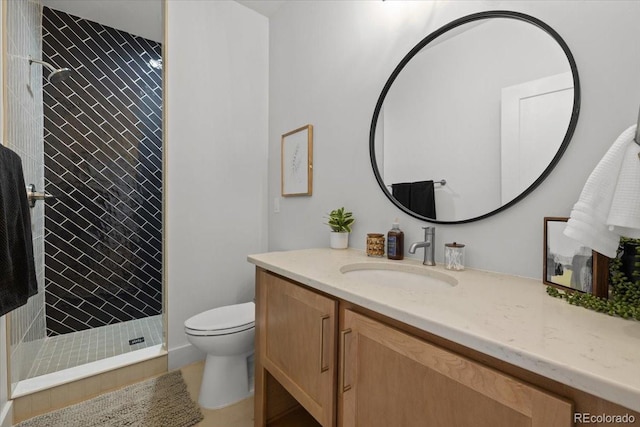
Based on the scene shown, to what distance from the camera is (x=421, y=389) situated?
0.63m

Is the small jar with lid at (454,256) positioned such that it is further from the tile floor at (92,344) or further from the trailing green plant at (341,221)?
the tile floor at (92,344)

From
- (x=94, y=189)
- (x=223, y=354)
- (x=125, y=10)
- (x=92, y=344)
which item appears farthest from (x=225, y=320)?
(x=125, y=10)

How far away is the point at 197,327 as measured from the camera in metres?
1.49

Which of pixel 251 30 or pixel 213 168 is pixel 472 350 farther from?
pixel 251 30

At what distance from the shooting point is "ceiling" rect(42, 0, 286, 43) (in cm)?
208

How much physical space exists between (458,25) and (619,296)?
108 centimetres

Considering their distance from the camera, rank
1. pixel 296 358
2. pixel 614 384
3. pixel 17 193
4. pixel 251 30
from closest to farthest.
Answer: pixel 614 384 < pixel 296 358 < pixel 17 193 < pixel 251 30

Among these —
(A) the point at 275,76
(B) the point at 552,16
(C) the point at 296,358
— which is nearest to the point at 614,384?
(C) the point at 296,358

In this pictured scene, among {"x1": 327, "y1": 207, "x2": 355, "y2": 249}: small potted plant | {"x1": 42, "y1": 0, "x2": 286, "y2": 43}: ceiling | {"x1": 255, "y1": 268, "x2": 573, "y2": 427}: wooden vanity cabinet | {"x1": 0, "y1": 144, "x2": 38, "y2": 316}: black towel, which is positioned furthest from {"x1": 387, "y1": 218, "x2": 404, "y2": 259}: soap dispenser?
{"x1": 42, "y1": 0, "x2": 286, "y2": 43}: ceiling

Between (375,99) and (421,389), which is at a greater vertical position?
(375,99)

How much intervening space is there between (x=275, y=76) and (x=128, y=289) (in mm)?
2214

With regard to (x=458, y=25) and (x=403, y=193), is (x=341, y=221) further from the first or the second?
(x=458, y=25)


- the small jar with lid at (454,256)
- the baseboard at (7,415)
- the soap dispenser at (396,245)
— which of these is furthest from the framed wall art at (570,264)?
the baseboard at (7,415)

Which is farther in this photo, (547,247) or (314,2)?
(314,2)
